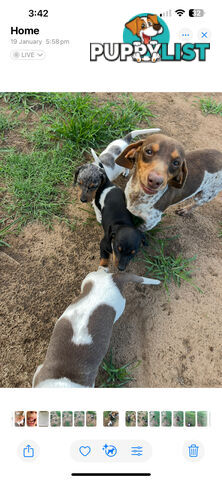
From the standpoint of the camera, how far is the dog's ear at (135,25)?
2.29 meters

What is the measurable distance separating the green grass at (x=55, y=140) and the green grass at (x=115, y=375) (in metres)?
1.74

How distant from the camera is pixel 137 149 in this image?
2.84 m

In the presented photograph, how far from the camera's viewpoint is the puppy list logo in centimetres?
231

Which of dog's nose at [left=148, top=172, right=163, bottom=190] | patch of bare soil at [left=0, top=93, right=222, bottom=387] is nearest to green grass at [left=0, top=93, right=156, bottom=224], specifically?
patch of bare soil at [left=0, top=93, right=222, bottom=387]

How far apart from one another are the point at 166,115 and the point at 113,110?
842mm

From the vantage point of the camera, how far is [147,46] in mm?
2434
